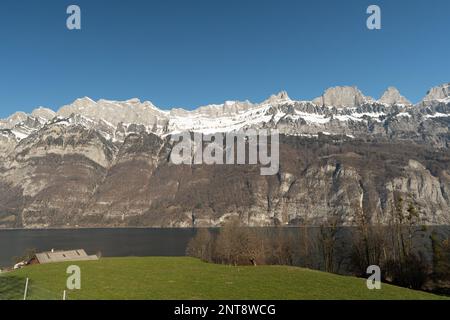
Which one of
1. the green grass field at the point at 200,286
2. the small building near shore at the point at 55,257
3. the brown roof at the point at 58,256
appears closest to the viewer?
the green grass field at the point at 200,286

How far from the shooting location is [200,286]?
137 feet

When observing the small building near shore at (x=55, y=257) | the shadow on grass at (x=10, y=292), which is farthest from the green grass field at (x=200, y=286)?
the small building near shore at (x=55, y=257)

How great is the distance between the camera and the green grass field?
3598 centimetres

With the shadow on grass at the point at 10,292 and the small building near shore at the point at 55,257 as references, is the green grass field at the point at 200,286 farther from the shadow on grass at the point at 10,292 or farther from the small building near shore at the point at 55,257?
the small building near shore at the point at 55,257

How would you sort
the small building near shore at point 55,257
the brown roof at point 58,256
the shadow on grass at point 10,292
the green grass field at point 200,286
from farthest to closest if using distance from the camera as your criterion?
1. the brown roof at point 58,256
2. the small building near shore at point 55,257
3. the green grass field at point 200,286
4. the shadow on grass at point 10,292

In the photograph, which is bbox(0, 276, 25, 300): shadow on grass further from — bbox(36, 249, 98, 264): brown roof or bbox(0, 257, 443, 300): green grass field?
bbox(36, 249, 98, 264): brown roof

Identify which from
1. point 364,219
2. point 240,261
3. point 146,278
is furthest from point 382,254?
point 146,278

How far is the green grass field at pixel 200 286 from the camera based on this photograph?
3598 cm

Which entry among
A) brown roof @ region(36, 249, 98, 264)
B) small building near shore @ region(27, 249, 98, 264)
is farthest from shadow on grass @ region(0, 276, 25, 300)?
brown roof @ region(36, 249, 98, 264)
